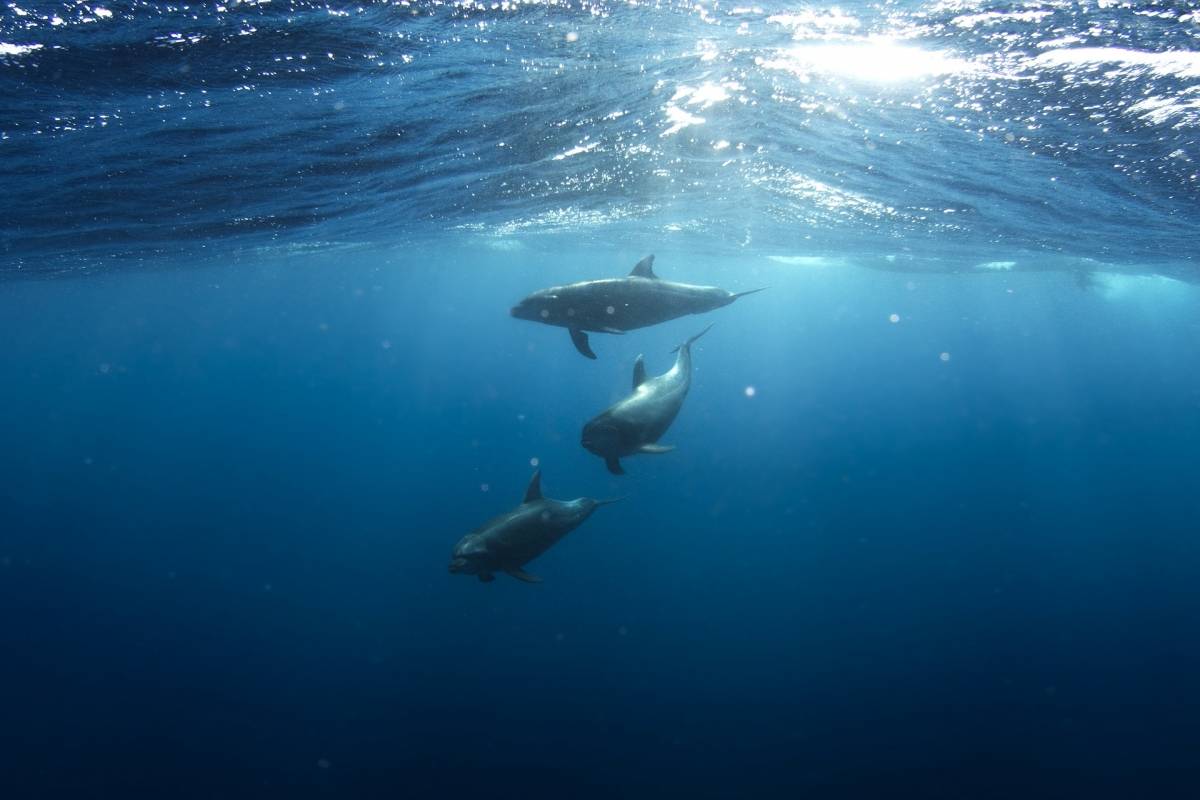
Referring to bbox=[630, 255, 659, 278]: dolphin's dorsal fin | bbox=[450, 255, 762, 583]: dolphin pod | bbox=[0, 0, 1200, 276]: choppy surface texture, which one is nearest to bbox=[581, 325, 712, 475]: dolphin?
bbox=[450, 255, 762, 583]: dolphin pod

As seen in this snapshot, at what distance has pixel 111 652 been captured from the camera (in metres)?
20.7

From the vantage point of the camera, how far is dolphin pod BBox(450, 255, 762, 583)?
677 cm

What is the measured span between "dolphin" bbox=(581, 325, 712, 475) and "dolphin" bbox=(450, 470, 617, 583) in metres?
0.65

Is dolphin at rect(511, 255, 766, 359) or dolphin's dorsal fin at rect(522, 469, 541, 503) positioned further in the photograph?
dolphin's dorsal fin at rect(522, 469, 541, 503)

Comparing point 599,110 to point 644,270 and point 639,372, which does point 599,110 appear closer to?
point 644,270

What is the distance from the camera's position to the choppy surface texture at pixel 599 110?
24.0 feet

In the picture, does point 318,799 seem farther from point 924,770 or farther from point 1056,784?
point 1056,784

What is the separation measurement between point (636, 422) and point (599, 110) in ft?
24.0

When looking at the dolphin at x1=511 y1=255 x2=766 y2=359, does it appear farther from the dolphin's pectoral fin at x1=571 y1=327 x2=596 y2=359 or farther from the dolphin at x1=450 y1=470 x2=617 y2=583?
the dolphin at x1=450 y1=470 x2=617 y2=583

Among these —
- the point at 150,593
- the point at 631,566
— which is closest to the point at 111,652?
the point at 150,593

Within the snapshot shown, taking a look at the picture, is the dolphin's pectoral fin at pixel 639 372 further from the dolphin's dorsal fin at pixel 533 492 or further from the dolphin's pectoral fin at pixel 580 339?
the dolphin's dorsal fin at pixel 533 492

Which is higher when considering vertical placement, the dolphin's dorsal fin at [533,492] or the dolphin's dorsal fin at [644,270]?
the dolphin's dorsal fin at [644,270]

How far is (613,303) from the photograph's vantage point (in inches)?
280

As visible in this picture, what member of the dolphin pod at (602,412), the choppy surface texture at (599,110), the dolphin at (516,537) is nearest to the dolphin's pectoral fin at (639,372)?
the dolphin pod at (602,412)
